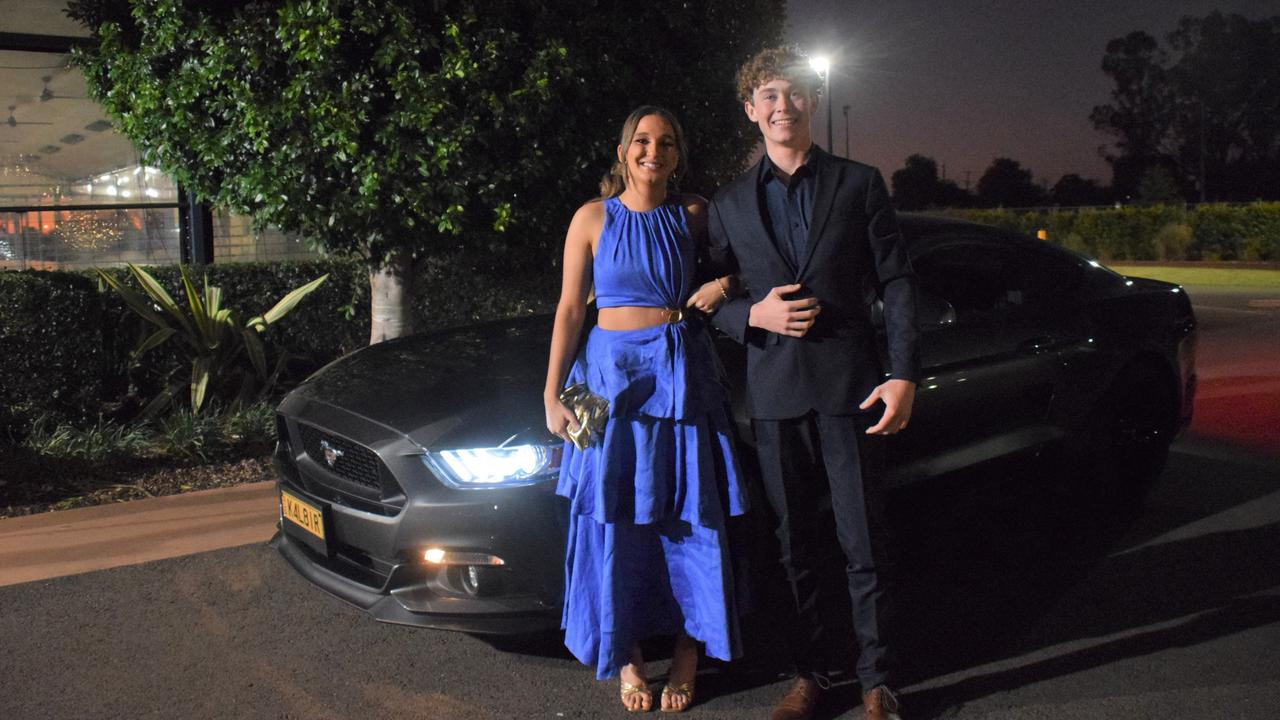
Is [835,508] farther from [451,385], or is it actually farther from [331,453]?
[331,453]

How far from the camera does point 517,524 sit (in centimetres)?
352

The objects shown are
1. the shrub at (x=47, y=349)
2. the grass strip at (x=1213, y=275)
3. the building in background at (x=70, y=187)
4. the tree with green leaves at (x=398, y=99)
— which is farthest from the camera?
the grass strip at (x=1213, y=275)

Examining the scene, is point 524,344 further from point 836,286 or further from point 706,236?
point 836,286

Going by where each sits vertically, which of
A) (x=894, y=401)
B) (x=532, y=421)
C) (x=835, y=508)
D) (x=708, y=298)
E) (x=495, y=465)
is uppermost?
(x=708, y=298)

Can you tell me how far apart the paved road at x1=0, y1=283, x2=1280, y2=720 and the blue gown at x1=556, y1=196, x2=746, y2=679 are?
32 cm

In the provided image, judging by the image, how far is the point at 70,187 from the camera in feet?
31.5

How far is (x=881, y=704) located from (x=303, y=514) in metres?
2.01

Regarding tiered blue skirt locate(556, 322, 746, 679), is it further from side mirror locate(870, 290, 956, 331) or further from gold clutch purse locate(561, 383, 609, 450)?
side mirror locate(870, 290, 956, 331)

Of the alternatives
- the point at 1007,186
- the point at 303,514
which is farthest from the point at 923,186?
the point at 303,514

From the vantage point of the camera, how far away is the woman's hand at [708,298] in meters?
3.47

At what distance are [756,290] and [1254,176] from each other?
74.5 meters

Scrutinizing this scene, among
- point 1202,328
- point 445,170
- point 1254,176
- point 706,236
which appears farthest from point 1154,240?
point 1254,176

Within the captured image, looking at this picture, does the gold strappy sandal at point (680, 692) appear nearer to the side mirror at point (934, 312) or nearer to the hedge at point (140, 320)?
the side mirror at point (934, 312)

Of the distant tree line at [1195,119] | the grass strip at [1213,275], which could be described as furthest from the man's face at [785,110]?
the distant tree line at [1195,119]
